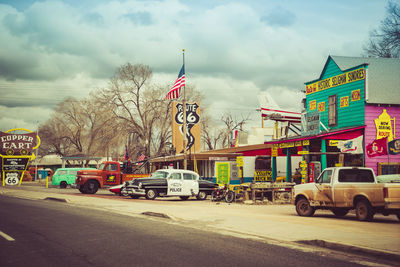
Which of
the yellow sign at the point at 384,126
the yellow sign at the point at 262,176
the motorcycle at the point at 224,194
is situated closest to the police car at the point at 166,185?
the motorcycle at the point at 224,194

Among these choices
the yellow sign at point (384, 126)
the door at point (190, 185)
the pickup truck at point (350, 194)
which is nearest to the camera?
the pickup truck at point (350, 194)

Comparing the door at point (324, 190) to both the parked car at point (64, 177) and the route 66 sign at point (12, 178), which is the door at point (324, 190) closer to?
the route 66 sign at point (12, 178)

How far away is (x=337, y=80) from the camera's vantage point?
27.2 m

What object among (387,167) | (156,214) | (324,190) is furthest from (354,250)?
(387,167)

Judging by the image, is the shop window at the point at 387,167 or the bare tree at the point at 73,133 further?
the bare tree at the point at 73,133

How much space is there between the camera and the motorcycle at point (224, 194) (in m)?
23.5

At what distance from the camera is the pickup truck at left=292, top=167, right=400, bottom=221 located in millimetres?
→ 14109

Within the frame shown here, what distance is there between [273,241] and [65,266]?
5017 mm

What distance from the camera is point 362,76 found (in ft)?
81.5

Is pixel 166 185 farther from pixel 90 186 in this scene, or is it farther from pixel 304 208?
pixel 304 208

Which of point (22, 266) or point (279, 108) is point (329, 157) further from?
point (22, 266)

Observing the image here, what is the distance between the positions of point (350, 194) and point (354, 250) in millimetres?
6553

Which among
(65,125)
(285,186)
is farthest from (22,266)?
(65,125)

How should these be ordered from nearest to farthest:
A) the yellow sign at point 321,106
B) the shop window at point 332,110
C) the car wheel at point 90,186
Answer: the shop window at point 332,110
the yellow sign at point 321,106
the car wheel at point 90,186
